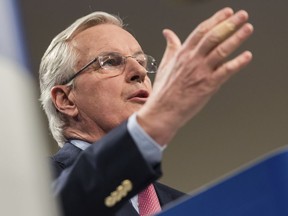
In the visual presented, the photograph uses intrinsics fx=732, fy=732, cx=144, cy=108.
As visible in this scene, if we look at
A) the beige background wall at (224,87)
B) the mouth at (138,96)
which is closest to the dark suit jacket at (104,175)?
the mouth at (138,96)

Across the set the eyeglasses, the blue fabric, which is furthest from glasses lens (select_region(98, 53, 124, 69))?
the blue fabric

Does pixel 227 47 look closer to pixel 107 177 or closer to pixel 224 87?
pixel 107 177

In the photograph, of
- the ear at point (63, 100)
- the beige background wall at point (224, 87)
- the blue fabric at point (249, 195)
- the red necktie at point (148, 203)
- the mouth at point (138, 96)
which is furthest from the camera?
the beige background wall at point (224, 87)

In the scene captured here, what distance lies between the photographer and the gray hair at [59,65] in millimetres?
1492

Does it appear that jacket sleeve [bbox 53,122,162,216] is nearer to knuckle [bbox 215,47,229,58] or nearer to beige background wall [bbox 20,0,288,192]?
knuckle [bbox 215,47,229,58]

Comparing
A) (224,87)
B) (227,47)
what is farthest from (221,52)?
(224,87)

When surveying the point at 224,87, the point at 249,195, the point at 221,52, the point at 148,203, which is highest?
the point at 221,52

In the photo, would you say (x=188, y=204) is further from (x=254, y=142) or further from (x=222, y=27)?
(x=254, y=142)

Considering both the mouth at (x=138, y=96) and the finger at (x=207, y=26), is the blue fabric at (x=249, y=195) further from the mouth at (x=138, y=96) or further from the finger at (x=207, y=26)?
the mouth at (x=138, y=96)

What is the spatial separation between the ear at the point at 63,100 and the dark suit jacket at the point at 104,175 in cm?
63

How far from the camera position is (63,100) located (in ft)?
4.94

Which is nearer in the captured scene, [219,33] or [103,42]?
[219,33]

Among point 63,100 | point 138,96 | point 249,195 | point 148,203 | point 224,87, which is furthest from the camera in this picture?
point 224,87

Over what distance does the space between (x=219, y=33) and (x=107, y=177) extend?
201mm
